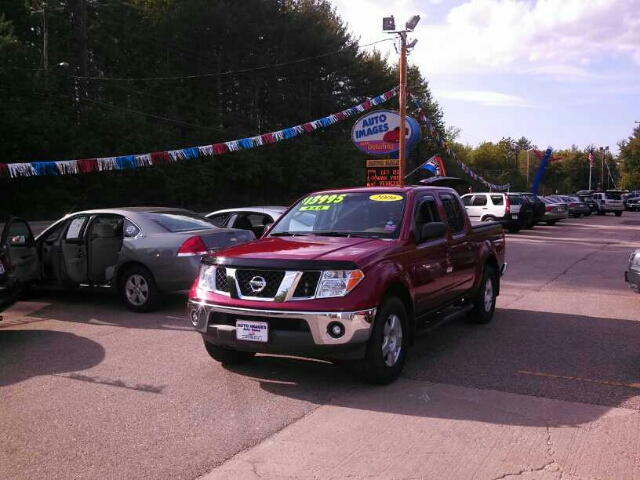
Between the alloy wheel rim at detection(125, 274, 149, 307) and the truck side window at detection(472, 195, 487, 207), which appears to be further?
the truck side window at detection(472, 195, 487, 207)

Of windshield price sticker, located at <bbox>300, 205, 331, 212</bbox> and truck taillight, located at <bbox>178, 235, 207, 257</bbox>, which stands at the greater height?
windshield price sticker, located at <bbox>300, 205, 331, 212</bbox>

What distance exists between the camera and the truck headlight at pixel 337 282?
5.01 m

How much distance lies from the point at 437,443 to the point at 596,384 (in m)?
2.11

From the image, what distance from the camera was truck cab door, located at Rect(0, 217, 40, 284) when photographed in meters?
8.75

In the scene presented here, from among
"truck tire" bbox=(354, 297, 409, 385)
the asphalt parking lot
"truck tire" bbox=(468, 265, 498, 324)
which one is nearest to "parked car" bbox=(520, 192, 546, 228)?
"truck tire" bbox=(468, 265, 498, 324)

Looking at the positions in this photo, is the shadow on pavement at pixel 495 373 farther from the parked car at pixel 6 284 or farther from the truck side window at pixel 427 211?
the parked car at pixel 6 284

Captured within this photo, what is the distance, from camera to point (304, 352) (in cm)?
502

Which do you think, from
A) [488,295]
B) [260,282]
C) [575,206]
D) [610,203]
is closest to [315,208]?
[260,282]

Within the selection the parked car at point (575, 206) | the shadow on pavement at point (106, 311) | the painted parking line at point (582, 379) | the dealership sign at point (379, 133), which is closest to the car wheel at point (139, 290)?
the shadow on pavement at point (106, 311)

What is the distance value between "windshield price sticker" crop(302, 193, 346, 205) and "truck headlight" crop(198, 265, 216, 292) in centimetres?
163

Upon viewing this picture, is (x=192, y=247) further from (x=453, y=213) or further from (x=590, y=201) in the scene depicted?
(x=590, y=201)

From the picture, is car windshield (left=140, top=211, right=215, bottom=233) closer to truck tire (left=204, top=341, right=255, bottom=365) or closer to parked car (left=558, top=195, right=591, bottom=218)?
truck tire (left=204, top=341, right=255, bottom=365)

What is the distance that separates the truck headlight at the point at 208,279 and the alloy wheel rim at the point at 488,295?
399 cm

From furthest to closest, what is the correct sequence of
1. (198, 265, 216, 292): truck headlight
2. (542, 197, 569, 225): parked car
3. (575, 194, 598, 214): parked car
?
1. (575, 194, 598, 214): parked car
2. (542, 197, 569, 225): parked car
3. (198, 265, 216, 292): truck headlight
